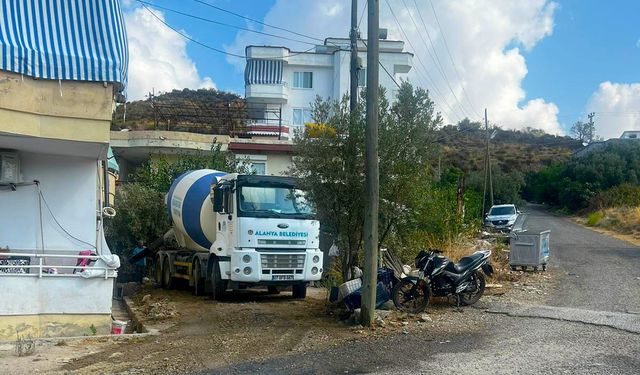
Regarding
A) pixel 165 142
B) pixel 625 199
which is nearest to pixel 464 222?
pixel 165 142

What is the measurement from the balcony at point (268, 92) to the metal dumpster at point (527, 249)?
111 ft

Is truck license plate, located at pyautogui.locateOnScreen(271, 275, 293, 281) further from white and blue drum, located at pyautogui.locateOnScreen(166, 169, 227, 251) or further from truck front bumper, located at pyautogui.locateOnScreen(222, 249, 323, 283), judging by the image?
white and blue drum, located at pyautogui.locateOnScreen(166, 169, 227, 251)

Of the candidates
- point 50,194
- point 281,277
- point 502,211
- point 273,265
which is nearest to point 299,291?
point 281,277

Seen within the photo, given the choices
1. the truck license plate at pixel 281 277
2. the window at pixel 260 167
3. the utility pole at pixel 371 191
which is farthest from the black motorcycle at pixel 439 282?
the window at pixel 260 167

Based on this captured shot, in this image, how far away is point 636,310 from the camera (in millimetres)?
12953

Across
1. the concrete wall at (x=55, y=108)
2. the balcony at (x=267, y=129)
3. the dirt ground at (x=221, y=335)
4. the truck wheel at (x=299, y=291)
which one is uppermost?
the balcony at (x=267, y=129)

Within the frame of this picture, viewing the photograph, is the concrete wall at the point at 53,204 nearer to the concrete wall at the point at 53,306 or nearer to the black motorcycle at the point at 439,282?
the concrete wall at the point at 53,306

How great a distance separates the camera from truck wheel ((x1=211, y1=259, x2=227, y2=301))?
16.6 metres

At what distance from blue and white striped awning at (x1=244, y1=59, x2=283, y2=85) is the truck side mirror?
36.2 metres

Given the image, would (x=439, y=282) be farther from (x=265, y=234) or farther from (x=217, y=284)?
(x=217, y=284)

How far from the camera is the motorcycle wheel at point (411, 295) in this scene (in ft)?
43.1

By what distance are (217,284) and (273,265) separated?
1.61 meters

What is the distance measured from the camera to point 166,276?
2064 cm

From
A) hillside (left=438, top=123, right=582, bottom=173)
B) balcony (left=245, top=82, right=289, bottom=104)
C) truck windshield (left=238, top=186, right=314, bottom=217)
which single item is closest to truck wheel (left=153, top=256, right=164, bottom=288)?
truck windshield (left=238, top=186, right=314, bottom=217)
